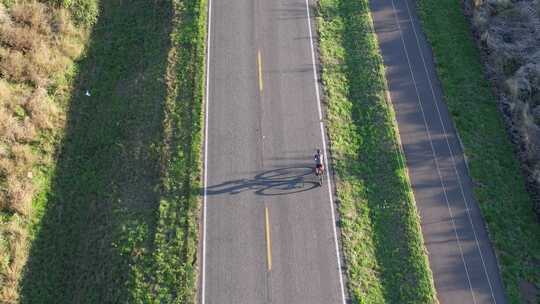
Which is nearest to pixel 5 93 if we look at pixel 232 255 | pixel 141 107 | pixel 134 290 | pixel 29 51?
pixel 29 51

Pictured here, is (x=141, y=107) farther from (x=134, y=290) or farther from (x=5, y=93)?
(x=134, y=290)

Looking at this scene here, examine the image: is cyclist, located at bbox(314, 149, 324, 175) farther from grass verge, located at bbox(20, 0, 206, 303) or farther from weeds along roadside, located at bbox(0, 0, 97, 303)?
weeds along roadside, located at bbox(0, 0, 97, 303)

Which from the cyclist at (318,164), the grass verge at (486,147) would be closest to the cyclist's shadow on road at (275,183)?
the cyclist at (318,164)

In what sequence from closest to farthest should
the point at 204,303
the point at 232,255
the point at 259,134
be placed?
the point at 204,303, the point at 232,255, the point at 259,134

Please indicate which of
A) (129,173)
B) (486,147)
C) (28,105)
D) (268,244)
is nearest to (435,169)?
(486,147)

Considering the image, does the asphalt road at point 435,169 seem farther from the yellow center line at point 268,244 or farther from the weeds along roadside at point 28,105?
the weeds along roadside at point 28,105

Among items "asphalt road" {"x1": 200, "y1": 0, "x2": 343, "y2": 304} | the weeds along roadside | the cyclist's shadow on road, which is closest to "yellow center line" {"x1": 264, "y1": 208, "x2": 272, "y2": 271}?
"asphalt road" {"x1": 200, "y1": 0, "x2": 343, "y2": 304}
